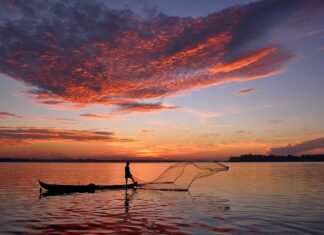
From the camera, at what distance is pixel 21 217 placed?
2392 cm

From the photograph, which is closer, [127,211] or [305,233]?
[305,233]

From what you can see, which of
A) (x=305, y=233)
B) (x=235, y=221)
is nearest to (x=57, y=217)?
(x=235, y=221)

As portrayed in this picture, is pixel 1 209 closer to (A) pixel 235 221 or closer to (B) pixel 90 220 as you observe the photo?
(B) pixel 90 220

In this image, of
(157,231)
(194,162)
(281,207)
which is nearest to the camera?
(157,231)

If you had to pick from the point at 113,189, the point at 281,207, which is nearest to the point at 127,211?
the point at 281,207

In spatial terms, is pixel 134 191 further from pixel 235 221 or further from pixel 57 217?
pixel 235 221

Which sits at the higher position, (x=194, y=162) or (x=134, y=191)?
(x=194, y=162)

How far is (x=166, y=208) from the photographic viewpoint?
28.3 meters

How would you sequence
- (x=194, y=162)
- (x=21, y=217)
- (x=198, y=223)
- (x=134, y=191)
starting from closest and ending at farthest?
(x=198, y=223) < (x=21, y=217) < (x=194, y=162) < (x=134, y=191)

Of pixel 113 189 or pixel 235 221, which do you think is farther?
pixel 113 189

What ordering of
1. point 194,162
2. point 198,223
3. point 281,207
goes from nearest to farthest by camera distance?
point 198,223
point 281,207
point 194,162

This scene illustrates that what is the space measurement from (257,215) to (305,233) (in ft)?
19.0

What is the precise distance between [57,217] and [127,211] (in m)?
5.59

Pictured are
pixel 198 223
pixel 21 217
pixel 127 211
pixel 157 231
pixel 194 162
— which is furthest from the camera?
pixel 194 162
